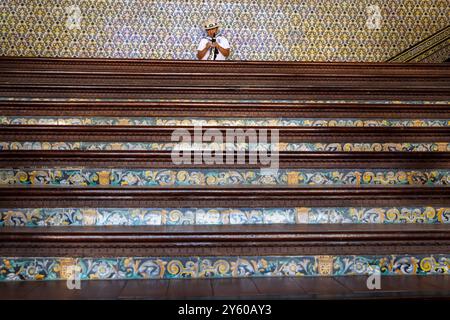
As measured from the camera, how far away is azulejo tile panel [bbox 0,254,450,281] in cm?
188

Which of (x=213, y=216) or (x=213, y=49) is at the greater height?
(x=213, y=49)

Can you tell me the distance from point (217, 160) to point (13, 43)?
488 centimetres

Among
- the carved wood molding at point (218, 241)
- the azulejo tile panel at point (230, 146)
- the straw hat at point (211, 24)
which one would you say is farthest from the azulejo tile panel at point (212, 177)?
the straw hat at point (211, 24)

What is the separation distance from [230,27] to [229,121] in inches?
142

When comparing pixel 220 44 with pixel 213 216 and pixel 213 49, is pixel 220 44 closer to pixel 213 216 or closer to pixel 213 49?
pixel 213 49

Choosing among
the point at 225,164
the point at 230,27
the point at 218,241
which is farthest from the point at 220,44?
the point at 218,241

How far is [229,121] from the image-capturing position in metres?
3.18

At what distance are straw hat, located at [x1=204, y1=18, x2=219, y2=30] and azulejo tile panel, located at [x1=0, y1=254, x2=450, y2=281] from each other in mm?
4603

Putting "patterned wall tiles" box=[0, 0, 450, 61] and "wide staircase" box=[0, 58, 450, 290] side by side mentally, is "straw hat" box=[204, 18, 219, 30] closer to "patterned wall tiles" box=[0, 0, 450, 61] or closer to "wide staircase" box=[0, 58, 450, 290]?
"patterned wall tiles" box=[0, 0, 450, 61]

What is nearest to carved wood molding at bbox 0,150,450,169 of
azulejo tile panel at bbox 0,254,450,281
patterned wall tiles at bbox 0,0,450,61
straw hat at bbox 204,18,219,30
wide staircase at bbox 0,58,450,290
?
wide staircase at bbox 0,58,450,290

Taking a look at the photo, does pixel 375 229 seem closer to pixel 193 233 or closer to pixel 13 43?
pixel 193 233

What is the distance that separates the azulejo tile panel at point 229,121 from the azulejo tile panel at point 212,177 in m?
0.63

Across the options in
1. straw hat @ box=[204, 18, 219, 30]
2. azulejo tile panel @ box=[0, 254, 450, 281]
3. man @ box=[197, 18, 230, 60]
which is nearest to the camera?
azulejo tile panel @ box=[0, 254, 450, 281]

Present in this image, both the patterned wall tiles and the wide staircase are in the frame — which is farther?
the patterned wall tiles
